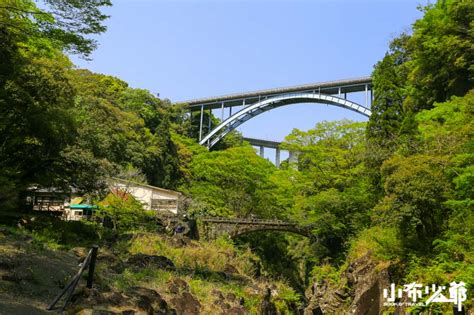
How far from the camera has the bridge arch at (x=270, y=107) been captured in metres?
35.5

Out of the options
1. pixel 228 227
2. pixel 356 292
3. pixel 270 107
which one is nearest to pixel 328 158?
pixel 228 227

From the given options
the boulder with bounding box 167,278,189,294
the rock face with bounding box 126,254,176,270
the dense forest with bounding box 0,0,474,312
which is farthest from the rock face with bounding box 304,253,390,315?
the rock face with bounding box 126,254,176,270

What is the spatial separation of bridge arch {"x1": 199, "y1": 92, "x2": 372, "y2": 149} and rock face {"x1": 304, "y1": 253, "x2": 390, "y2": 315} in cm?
1845

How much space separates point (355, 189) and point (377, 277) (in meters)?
7.06

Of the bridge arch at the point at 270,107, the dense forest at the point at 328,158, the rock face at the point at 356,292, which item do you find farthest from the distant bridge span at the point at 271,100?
the rock face at the point at 356,292

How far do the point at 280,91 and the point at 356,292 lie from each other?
2935 cm

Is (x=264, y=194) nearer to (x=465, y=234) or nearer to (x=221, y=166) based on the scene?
(x=221, y=166)

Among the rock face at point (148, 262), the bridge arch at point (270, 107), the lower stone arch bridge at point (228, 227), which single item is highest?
the bridge arch at point (270, 107)

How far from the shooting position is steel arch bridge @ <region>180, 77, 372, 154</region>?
35719mm

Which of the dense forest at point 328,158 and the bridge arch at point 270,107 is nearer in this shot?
the dense forest at point 328,158

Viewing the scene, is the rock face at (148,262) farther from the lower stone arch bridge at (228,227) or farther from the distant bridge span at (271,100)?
the distant bridge span at (271,100)

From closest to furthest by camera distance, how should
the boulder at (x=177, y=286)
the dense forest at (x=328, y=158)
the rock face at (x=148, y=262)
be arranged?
the boulder at (x=177, y=286), the dense forest at (x=328, y=158), the rock face at (x=148, y=262)

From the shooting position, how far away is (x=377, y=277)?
1316 centimetres

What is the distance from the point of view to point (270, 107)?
140 feet
